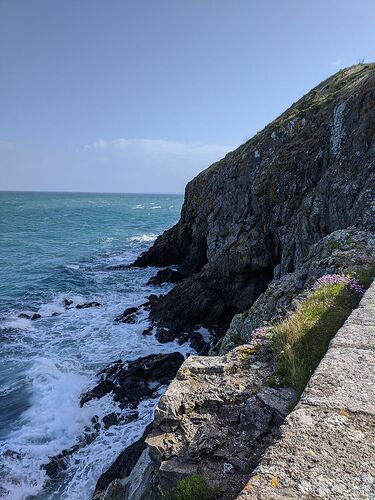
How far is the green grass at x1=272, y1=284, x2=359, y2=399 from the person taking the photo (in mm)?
5422

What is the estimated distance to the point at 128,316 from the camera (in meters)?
27.9

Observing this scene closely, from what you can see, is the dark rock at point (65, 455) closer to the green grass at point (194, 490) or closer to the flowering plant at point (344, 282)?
the green grass at point (194, 490)

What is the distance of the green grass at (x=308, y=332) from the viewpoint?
17.8ft

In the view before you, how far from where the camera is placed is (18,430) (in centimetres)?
1557

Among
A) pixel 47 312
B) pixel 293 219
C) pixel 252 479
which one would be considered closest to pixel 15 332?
pixel 47 312

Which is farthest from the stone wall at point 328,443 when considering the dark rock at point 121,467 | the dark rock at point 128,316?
the dark rock at point 128,316

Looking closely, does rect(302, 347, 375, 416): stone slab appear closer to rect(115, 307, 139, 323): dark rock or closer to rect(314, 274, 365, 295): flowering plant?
rect(314, 274, 365, 295): flowering plant

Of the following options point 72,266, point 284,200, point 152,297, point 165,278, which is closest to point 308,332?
point 284,200

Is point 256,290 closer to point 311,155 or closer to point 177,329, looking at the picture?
point 177,329

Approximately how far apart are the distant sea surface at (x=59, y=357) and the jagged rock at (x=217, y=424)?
945 centimetres

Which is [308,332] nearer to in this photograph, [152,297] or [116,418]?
[116,418]

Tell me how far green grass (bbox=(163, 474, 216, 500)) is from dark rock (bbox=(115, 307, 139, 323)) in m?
23.5

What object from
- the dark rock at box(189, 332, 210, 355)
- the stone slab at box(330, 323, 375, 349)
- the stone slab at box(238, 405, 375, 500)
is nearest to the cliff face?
the dark rock at box(189, 332, 210, 355)

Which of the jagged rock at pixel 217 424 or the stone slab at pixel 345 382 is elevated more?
the stone slab at pixel 345 382
